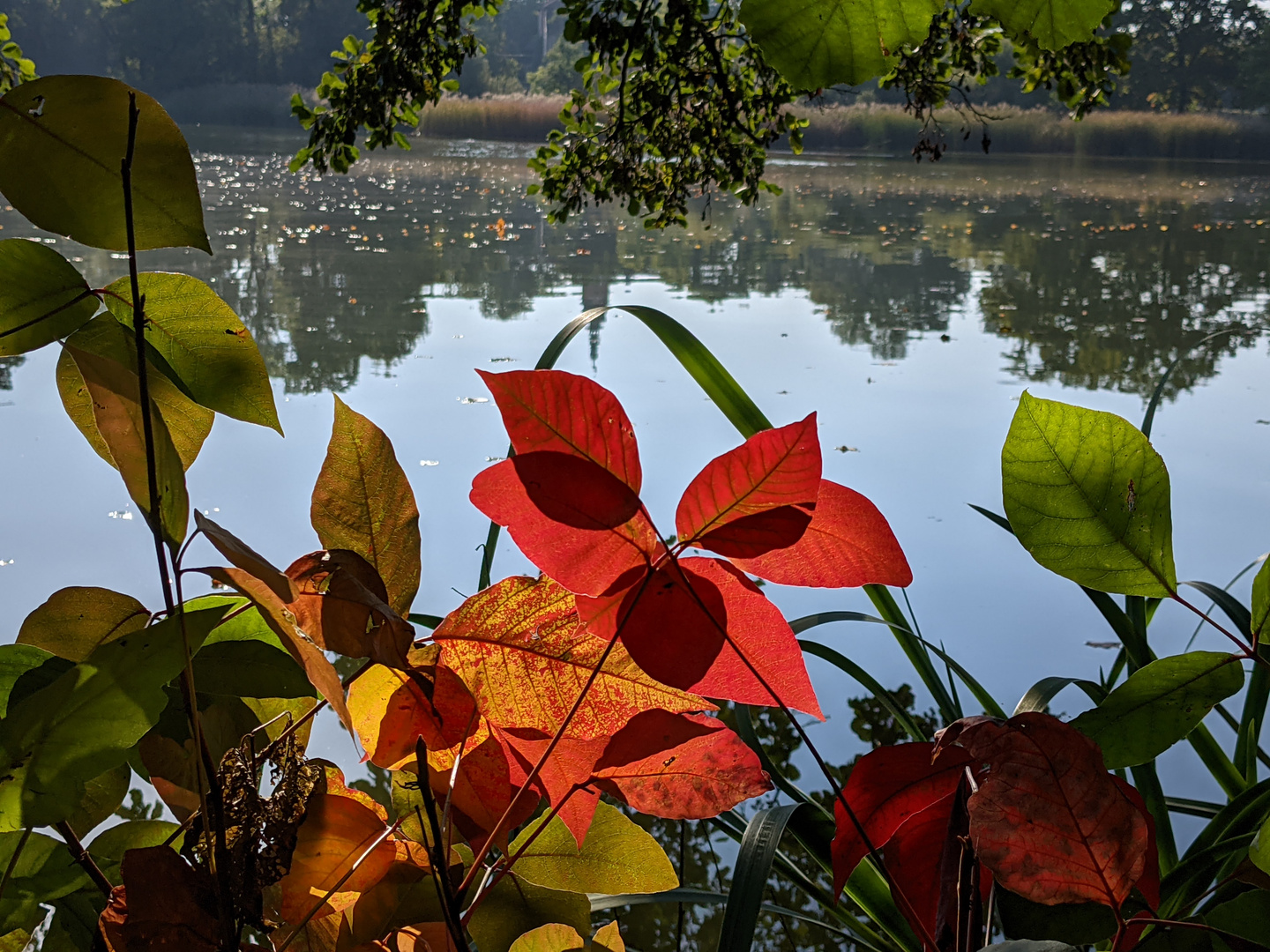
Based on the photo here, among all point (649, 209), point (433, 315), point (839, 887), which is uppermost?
point (649, 209)

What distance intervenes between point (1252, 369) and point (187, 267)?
6.32 m

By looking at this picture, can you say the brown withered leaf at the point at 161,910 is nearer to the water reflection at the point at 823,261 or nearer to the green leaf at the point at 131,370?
the green leaf at the point at 131,370

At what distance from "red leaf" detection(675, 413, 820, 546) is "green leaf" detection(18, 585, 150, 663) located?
12cm

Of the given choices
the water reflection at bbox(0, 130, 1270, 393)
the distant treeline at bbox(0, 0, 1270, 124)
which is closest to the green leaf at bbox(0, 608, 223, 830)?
the water reflection at bbox(0, 130, 1270, 393)

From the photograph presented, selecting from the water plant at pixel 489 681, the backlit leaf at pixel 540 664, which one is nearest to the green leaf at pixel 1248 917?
the water plant at pixel 489 681

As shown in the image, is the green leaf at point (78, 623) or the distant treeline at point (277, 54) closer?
the green leaf at point (78, 623)

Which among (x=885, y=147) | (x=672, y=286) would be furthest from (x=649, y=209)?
(x=885, y=147)

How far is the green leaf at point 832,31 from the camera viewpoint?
191 millimetres

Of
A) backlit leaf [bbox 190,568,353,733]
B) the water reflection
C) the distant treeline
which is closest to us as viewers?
backlit leaf [bbox 190,568,353,733]

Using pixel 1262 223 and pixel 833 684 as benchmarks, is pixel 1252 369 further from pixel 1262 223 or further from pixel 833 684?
pixel 1262 223

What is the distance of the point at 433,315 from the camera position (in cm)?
529

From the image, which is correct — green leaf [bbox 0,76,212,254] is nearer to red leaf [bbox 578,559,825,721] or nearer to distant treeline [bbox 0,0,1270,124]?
red leaf [bbox 578,559,825,721]

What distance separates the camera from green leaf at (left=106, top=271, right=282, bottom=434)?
21 centimetres

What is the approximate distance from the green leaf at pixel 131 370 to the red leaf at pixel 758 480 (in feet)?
0.37
